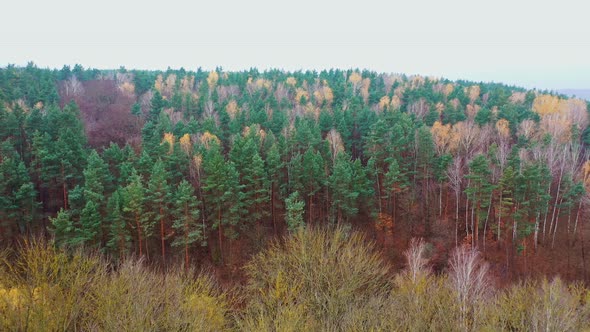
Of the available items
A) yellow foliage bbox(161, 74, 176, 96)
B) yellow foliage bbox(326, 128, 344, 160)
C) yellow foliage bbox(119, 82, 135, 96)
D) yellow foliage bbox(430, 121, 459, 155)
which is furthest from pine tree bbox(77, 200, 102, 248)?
yellow foliage bbox(119, 82, 135, 96)

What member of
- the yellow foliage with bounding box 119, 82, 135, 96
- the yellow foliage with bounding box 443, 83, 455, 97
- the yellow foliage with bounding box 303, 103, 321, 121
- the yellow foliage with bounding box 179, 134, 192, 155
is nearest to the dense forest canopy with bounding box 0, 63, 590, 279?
the yellow foliage with bounding box 179, 134, 192, 155

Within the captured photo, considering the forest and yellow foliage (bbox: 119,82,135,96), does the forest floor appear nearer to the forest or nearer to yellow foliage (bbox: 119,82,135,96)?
the forest

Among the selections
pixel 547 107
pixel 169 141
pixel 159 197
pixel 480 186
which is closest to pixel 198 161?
pixel 169 141

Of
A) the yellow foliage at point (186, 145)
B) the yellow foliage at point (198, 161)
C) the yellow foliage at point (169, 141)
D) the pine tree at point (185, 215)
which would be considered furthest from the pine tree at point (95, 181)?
the yellow foliage at point (186, 145)

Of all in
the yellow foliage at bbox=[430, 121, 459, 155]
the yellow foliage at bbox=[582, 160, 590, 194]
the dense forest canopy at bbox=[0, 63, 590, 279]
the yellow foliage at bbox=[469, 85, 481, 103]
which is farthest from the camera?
the yellow foliage at bbox=[469, 85, 481, 103]

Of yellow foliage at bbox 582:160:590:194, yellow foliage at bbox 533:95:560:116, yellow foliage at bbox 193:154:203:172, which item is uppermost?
yellow foliage at bbox 533:95:560:116

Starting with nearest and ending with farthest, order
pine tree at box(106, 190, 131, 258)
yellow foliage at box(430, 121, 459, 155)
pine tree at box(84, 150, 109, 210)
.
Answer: pine tree at box(106, 190, 131, 258), pine tree at box(84, 150, 109, 210), yellow foliage at box(430, 121, 459, 155)

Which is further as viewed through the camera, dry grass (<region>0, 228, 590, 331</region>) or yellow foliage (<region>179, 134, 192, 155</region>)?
yellow foliage (<region>179, 134, 192, 155</region>)

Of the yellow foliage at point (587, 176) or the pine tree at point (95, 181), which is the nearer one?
the pine tree at point (95, 181)

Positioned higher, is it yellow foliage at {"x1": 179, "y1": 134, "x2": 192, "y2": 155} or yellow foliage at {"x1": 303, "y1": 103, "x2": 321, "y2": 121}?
yellow foliage at {"x1": 303, "y1": 103, "x2": 321, "y2": 121}

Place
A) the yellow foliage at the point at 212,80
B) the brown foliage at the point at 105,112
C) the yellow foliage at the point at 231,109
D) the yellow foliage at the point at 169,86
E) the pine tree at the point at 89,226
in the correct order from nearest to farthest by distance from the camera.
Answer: the pine tree at the point at 89,226 < the brown foliage at the point at 105,112 < the yellow foliage at the point at 231,109 < the yellow foliage at the point at 169,86 < the yellow foliage at the point at 212,80

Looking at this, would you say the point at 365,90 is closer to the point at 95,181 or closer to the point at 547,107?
the point at 547,107

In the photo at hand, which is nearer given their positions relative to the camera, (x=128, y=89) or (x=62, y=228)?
(x=62, y=228)

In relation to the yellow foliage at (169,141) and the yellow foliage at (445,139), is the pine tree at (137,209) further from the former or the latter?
the yellow foliage at (445,139)
